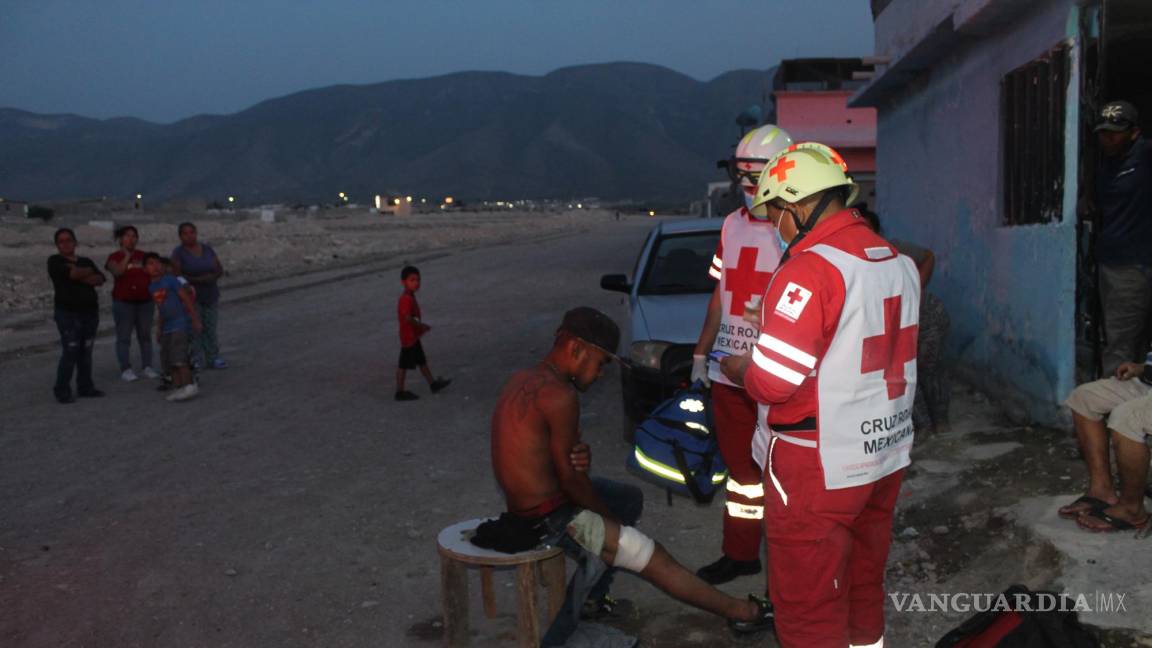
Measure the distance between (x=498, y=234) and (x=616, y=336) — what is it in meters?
55.8

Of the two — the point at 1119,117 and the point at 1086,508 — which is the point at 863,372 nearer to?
the point at 1086,508

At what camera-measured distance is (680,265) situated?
920 centimetres

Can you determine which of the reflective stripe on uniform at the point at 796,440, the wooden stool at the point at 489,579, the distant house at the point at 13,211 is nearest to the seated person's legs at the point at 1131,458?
the reflective stripe on uniform at the point at 796,440

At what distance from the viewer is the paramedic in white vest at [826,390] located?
3.31m

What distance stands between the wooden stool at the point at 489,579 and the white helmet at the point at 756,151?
2.08m

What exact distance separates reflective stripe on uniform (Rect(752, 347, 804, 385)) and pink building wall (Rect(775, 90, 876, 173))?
71.3 feet

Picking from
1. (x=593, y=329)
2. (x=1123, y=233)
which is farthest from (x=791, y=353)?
(x=1123, y=233)

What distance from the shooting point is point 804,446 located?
11.3 ft

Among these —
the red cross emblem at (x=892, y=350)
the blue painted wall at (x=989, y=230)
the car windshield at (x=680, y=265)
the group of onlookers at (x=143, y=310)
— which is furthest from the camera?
the group of onlookers at (x=143, y=310)

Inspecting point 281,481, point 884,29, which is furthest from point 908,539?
point 884,29

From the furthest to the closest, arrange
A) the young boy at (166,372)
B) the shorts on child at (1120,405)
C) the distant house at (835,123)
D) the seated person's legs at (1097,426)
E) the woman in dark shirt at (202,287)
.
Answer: the distant house at (835,123), the woman in dark shirt at (202,287), the young boy at (166,372), the seated person's legs at (1097,426), the shorts on child at (1120,405)

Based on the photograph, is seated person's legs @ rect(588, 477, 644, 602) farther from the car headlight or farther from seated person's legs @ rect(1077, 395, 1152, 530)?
the car headlight

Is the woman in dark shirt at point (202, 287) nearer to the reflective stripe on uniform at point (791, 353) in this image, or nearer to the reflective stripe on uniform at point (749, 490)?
the reflective stripe on uniform at point (749, 490)

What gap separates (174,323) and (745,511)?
24.8 ft
